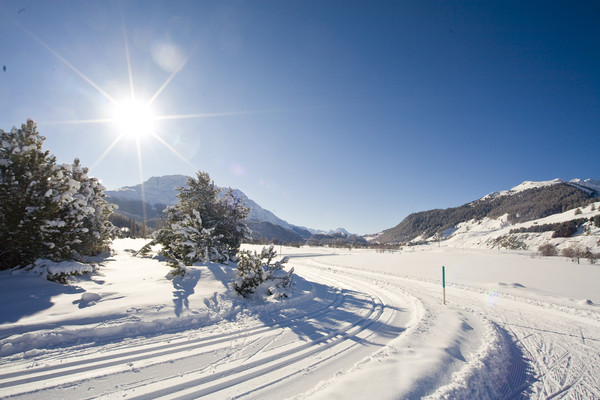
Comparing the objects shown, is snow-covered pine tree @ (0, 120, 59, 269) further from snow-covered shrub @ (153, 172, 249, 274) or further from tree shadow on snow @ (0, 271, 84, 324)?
snow-covered shrub @ (153, 172, 249, 274)

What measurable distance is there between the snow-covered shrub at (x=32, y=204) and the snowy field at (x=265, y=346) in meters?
0.96

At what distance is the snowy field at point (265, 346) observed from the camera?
339cm

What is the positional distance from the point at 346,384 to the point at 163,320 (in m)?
4.34

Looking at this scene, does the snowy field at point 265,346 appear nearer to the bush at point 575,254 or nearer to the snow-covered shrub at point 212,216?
the snow-covered shrub at point 212,216

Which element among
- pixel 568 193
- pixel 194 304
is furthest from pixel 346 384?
pixel 568 193

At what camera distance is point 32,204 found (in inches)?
316

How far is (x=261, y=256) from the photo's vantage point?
9195 mm

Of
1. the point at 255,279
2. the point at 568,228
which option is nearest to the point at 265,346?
the point at 255,279

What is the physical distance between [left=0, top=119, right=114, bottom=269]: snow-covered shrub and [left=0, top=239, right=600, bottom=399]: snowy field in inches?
37.9

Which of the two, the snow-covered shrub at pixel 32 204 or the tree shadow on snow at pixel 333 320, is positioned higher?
the snow-covered shrub at pixel 32 204

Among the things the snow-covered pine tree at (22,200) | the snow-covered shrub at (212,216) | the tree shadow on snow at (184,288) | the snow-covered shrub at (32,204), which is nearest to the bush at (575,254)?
the snow-covered shrub at (212,216)

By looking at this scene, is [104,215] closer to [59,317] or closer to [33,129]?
[33,129]

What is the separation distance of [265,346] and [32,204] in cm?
935

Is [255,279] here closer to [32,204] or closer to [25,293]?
[25,293]
